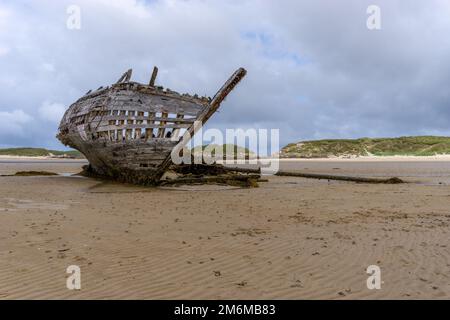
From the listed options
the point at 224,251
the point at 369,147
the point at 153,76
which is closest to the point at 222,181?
the point at 153,76

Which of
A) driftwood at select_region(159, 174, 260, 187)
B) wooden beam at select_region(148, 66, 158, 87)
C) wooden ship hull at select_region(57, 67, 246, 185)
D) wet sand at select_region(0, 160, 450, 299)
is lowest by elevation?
wet sand at select_region(0, 160, 450, 299)

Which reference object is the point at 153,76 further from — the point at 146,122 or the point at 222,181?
the point at 222,181

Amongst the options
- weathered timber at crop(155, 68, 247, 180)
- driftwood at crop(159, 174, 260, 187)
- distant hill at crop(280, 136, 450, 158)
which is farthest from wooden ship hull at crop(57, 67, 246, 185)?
distant hill at crop(280, 136, 450, 158)

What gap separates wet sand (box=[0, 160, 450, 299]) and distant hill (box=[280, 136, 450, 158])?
185 ft

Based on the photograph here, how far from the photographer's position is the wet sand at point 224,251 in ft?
11.6

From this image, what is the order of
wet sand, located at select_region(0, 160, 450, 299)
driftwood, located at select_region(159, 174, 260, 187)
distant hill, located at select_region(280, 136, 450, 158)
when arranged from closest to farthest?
wet sand, located at select_region(0, 160, 450, 299) < driftwood, located at select_region(159, 174, 260, 187) < distant hill, located at select_region(280, 136, 450, 158)

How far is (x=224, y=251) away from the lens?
15.5 feet

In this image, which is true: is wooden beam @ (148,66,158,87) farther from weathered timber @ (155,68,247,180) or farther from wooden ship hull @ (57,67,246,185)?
weathered timber @ (155,68,247,180)

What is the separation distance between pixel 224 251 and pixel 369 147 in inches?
2702

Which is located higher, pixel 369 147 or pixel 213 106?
pixel 369 147

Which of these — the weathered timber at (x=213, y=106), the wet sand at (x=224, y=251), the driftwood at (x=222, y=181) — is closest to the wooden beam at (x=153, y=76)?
the weathered timber at (x=213, y=106)

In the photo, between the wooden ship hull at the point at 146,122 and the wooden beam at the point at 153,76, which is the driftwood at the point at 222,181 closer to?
the wooden ship hull at the point at 146,122

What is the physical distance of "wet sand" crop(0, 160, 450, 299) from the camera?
355 centimetres

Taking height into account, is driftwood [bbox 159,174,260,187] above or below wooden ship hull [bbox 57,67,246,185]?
Result: below
